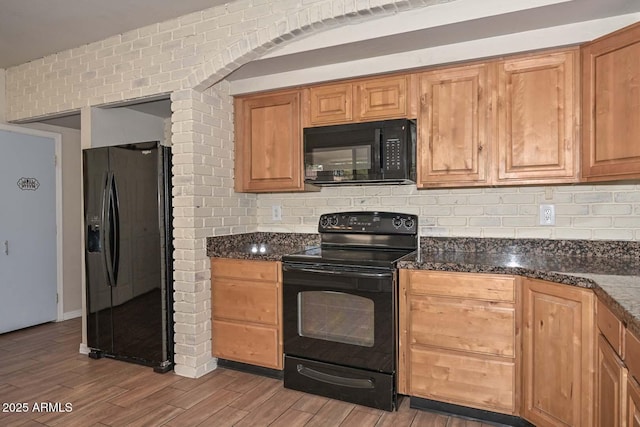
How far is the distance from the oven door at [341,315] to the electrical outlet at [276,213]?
87 cm

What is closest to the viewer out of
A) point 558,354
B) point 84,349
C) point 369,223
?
point 558,354

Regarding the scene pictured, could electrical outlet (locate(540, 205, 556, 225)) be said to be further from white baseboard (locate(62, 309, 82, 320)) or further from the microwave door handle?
white baseboard (locate(62, 309, 82, 320))

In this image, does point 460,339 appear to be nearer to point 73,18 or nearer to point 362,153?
point 362,153

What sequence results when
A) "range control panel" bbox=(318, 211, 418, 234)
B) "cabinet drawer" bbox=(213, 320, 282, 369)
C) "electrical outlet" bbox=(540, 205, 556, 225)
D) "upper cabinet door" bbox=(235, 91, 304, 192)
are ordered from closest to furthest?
"electrical outlet" bbox=(540, 205, 556, 225), "cabinet drawer" bbox=(213, 320, 282, 369), "range control panel" bbox=(318, 211, 418, 234), "upper cabinet door" bbox=(235, 91, 304, 192)

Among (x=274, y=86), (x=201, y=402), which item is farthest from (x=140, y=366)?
(x=274, y=86)

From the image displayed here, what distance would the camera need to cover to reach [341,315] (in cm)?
251

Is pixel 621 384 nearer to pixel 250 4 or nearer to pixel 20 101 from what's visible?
pixel 250 4

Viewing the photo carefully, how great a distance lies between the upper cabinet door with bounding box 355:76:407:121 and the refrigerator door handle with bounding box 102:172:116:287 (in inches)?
78.3

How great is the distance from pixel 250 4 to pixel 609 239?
2682mm

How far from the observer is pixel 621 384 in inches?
55.1

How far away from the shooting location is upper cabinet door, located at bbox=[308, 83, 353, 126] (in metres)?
2.83

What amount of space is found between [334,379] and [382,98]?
1867mm

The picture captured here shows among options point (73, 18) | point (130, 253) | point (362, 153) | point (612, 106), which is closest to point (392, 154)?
point (362, 153)

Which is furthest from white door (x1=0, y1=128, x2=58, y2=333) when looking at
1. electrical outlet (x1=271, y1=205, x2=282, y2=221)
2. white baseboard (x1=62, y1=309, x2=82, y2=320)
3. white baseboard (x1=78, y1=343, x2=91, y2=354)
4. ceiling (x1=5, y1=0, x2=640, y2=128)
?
electrical outlet (x1=271, y1=205, x2=282, y2=221)
